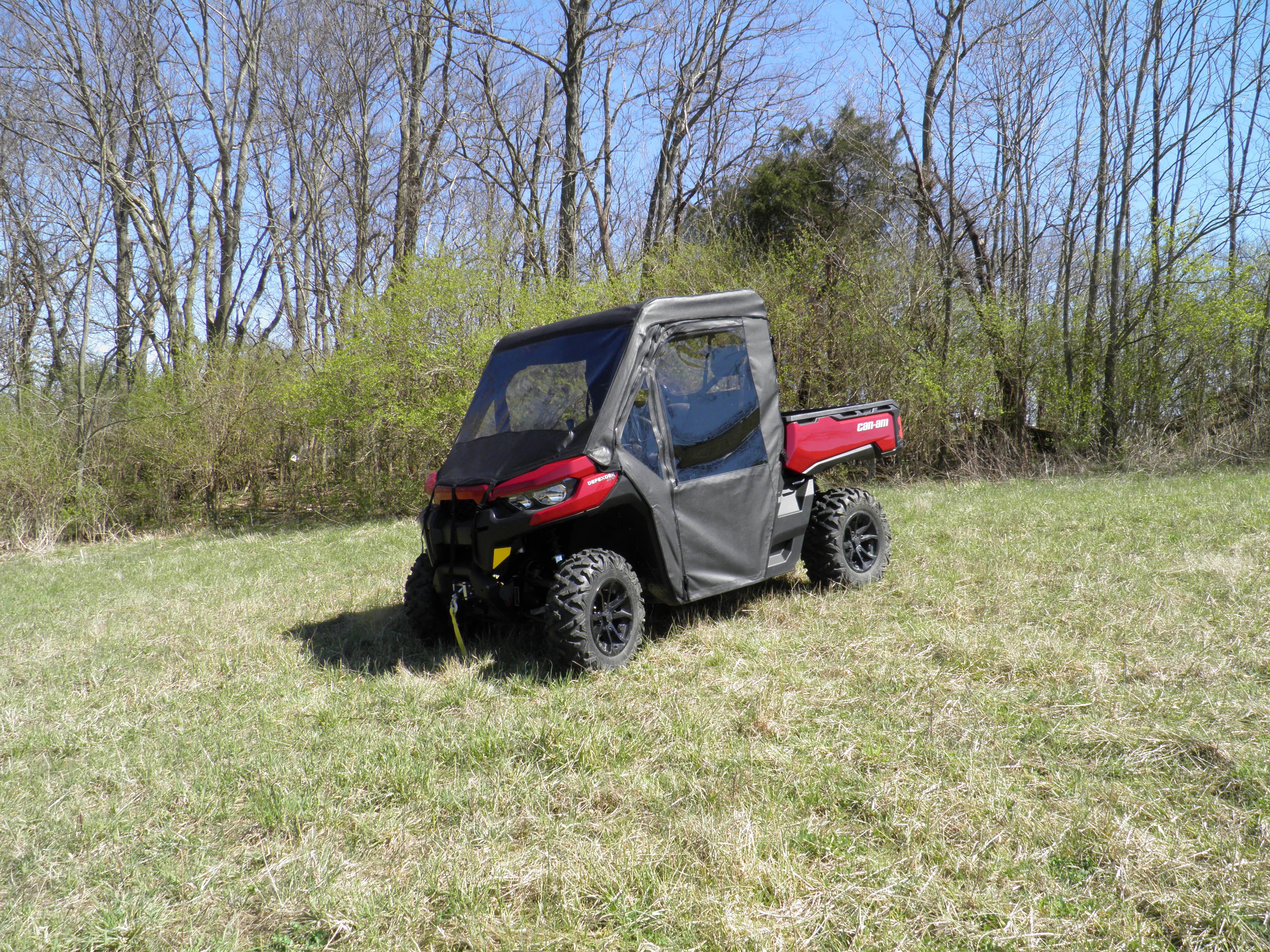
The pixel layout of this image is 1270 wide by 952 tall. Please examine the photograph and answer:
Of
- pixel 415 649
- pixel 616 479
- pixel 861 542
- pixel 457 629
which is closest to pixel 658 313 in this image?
pixel 616 479

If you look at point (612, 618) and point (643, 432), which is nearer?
point (612, 618)

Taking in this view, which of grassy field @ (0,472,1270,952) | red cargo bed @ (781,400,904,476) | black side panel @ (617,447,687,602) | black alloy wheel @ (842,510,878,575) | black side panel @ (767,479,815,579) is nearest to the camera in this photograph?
grassy field @ (0,472,1270,952)

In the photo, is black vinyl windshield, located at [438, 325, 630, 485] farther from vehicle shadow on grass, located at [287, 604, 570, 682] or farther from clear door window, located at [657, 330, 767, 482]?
vehicle shadow on grass, located at [287, 604, 570, 682]

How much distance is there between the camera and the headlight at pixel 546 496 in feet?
13.2

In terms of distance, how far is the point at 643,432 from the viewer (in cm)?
438

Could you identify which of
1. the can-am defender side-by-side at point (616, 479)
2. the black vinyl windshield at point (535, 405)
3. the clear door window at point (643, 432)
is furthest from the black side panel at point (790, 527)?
the black vinyl windshield at point (535, 405)

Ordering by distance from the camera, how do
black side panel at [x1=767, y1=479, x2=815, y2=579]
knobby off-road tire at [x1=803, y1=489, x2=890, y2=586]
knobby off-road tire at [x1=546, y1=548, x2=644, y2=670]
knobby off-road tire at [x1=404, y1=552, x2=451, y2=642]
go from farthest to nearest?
knobby off-road tire at [x1=803, y1=489, x2=890, y2=586] → black side panel at [x1=767, y1=479, x2=815, y2=579] → knobby off-road tire at [x1=404, y1=552, x2=451, y2=642] → knobby off-road tire at [x1=546, y1=548, x2=644, y2=670]

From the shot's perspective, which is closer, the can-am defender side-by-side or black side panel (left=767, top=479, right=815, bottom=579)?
the can-am defender side-by-side

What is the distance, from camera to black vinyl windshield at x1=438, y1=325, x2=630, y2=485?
4.30 metres

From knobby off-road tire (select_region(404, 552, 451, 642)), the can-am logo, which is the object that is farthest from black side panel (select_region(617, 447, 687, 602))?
the can-am logo

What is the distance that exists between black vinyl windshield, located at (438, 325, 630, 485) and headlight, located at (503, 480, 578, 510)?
0.17 m

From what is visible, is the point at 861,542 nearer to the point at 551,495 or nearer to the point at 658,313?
the point at 658,313

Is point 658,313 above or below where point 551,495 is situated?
above

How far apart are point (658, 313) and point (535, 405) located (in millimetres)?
872
